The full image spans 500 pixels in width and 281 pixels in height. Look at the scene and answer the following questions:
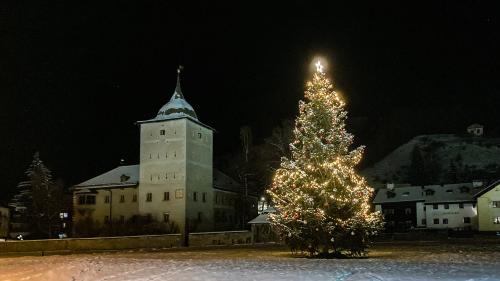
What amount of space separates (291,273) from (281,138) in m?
38.3

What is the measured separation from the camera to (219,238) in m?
47.0

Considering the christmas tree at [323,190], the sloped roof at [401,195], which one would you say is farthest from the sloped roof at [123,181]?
the christmas tree at [323,190]

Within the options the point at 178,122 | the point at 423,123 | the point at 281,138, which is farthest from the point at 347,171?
the point at 423,123

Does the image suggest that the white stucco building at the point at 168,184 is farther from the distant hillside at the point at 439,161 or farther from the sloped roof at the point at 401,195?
the distant hillside at the point at 439,161

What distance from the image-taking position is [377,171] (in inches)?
5595

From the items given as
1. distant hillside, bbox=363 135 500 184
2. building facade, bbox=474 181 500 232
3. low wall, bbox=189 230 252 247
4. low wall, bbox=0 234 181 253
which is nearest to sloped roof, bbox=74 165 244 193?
low wall, bbox=189 230 252 247

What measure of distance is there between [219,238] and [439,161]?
348 ft

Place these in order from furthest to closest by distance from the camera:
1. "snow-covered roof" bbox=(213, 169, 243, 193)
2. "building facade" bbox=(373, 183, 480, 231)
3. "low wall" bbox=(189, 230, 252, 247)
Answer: "building facade" bbox=(373, 183, 480, 231) < "snow-covered roof" bbox=(213, 169, 243, 193) < "low wall" bbox=(189, 230, 252, 247)

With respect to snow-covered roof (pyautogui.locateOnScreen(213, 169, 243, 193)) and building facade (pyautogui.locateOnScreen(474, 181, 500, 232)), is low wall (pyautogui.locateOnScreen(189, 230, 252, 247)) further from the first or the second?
building facade (pyautogui.locateOnScreen(474, 181, 500, 232))

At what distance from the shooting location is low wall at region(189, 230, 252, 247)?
45.1 m

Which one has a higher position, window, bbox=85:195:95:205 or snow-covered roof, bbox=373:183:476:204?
snow-covered roof, bbox=373:183:476:204

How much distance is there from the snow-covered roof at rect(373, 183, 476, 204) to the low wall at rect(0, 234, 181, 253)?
Answer: 55.0 m

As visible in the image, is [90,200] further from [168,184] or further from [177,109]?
[177,109]

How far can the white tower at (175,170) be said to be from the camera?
63.2 m
